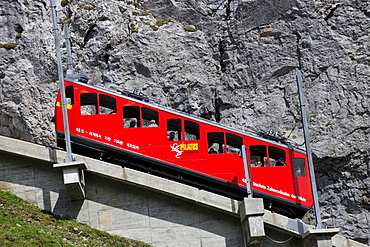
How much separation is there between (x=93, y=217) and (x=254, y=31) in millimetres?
14771

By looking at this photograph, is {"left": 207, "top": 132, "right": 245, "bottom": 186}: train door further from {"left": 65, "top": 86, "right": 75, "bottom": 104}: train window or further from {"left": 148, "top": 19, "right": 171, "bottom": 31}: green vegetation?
{"left": 148, "top": 19, "right": 171, "bottom": 31}: green vegetation

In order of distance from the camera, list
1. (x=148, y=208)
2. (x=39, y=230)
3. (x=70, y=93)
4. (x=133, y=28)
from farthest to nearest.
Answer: (x=133, y=28) < (x=70, y=93) < (x=148, y=208) < (x=39, y=230)

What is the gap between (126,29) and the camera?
29344 mm

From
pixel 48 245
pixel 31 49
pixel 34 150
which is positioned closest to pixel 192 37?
pixel 31 49

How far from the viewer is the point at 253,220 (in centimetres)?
1733

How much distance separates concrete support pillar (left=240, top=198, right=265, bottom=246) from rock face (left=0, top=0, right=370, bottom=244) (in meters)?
7.67

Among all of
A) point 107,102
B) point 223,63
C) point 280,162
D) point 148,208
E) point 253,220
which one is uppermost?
point 223,63

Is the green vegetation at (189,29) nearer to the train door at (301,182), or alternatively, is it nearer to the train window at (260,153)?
the train window at (260,153)

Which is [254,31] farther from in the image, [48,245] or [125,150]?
[48,245]

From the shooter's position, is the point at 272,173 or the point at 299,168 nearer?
the point at 272,173

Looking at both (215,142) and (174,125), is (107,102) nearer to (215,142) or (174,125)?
(174,125)

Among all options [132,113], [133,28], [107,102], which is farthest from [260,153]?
[133,28]

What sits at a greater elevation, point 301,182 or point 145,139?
point 145,139

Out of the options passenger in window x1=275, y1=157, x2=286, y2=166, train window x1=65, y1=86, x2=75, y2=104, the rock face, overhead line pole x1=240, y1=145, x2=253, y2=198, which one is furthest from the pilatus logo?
the rock face
